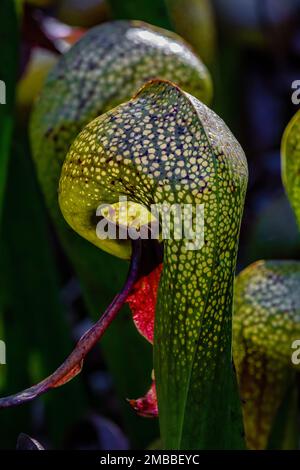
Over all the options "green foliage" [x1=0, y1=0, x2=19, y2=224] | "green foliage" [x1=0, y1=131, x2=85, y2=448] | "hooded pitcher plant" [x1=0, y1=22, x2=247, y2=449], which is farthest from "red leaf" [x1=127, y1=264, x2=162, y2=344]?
"green foliage" [x1=0, y1=131, x2=85, y2=448]

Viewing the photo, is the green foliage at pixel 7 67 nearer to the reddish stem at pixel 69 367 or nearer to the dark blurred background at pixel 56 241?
the dark blurred background at pixel 56 241

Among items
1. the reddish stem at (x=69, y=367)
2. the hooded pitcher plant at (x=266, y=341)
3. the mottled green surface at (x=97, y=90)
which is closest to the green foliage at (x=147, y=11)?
the mottled green surface at (x=97, y=90)

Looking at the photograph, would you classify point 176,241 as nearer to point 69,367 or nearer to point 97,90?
point 69,367

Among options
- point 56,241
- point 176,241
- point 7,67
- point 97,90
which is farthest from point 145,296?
point 56,241

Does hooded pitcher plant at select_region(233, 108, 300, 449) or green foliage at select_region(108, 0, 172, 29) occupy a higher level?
green foliage at select_region(108, 0, 172, 29)

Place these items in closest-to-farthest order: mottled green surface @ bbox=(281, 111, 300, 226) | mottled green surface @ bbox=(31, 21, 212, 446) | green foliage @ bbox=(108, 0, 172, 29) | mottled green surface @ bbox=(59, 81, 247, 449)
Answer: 1. mottled green surface @ bbox=(59, 81, 247, 449)
2. mottled green surface @ bbox=(281, 111, 300, 226)
3. mottled green surface @ bbox=(31, 21, 212, 446)
4. green foliage @ bbox=(108, 0, 172, 29)

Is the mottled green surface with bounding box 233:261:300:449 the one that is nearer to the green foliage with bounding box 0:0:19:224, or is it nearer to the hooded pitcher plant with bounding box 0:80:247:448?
the hooded pitcher plant with bounding box 0:80:247:448

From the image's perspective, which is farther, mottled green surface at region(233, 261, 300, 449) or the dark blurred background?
the dark blurred background
